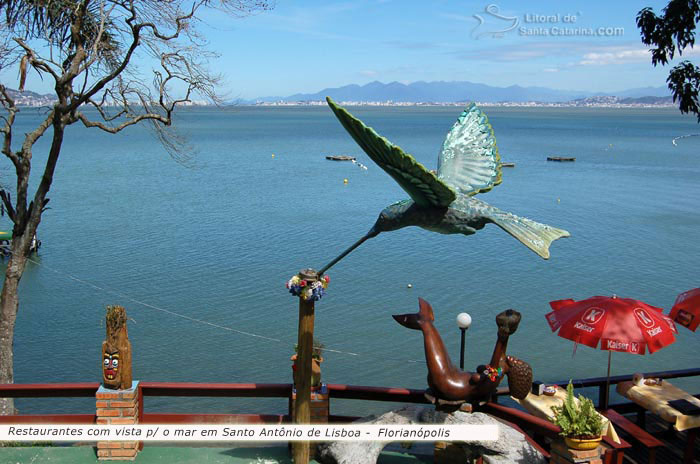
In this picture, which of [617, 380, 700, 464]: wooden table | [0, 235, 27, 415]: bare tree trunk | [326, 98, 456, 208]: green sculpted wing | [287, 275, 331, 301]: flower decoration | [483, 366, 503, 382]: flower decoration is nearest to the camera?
[326, 98, 456, 208]: green sculpted wing

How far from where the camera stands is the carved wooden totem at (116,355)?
6.62m

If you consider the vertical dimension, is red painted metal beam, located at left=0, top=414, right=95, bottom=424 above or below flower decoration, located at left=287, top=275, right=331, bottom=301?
below

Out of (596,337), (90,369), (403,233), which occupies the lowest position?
(90,369)

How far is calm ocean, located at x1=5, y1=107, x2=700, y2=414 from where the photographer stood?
15883 mm

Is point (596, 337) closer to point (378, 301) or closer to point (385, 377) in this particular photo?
point (385, 377)

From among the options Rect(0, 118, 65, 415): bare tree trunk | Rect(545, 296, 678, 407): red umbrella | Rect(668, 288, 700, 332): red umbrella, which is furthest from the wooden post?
Rect(0, 118, 65, 415): bare tree trunk

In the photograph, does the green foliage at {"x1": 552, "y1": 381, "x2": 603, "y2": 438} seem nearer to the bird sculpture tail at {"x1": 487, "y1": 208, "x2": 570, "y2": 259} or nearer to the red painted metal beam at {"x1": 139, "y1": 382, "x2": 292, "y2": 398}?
the bird sculpture tail at {"x1": 487, "y1": 208, "x2": 570, "y2": 259}

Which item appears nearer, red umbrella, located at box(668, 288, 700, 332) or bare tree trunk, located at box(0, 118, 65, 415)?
red umbrella, located at box(668, 288, 700, 332)

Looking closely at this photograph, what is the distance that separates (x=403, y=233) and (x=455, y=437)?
2252 centimetres

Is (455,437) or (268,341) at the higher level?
(455,437)

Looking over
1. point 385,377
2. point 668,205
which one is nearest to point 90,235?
point 385,377

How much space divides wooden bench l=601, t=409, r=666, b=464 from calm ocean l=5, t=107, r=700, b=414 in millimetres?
6739

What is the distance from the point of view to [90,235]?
92.8 ft

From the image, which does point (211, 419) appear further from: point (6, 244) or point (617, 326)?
point (6, 244)
